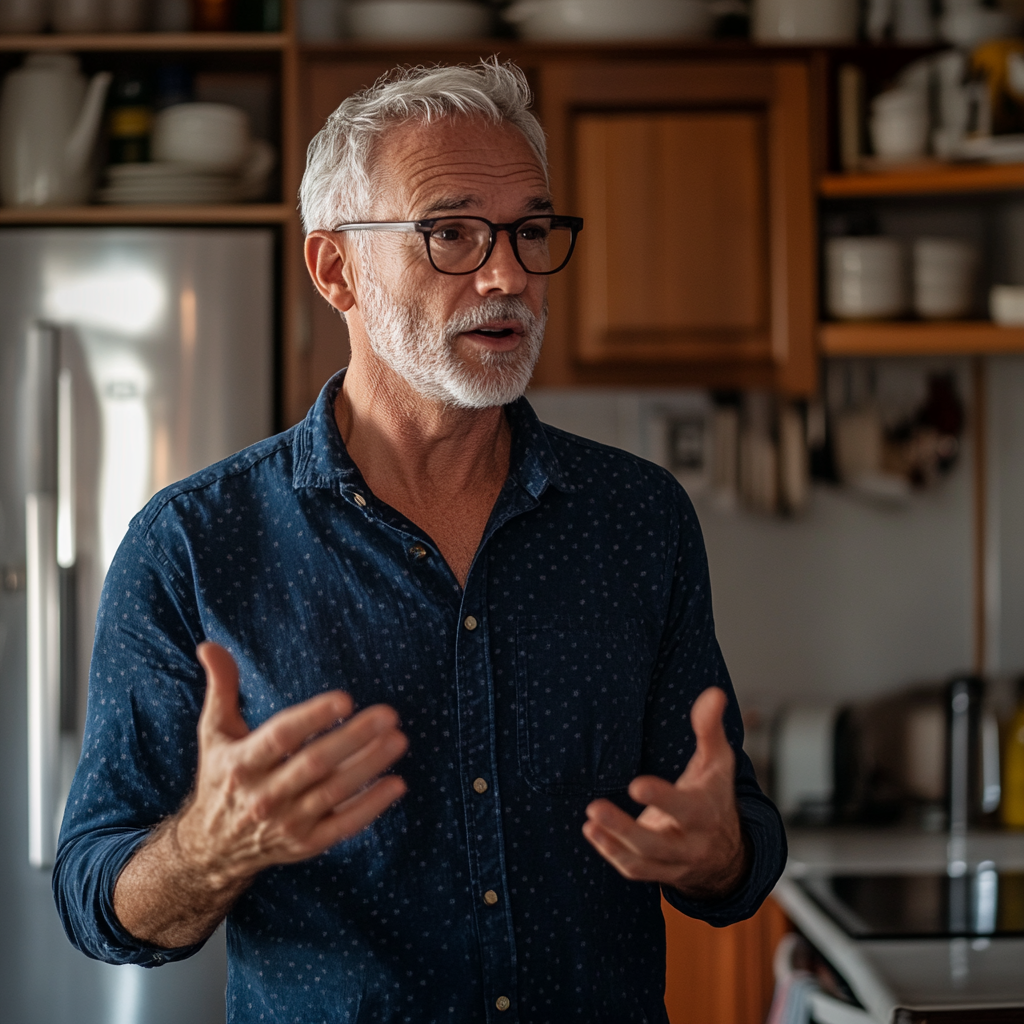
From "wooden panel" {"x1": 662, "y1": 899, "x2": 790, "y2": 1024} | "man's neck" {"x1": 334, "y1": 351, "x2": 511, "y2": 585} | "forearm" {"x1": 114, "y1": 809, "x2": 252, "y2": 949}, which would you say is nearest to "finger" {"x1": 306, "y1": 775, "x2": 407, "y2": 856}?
"forearm" {"x1": 114, "y1": 809, "x2": 252, "y2": 949}

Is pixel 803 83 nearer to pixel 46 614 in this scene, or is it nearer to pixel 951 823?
pixel 951 823

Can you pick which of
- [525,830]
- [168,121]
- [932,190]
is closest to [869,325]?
[932,190]

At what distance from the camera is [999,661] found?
2725 millimetres

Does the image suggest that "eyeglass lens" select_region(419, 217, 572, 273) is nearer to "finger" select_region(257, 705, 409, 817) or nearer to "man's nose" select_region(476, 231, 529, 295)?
"man's nose" select_region(476, 231, 529, 295)

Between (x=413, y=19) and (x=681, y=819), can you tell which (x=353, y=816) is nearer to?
(x=681, y=819)

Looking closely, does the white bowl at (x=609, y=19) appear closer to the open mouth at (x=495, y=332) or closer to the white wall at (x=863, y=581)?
the white wall at (x=863, y=581)

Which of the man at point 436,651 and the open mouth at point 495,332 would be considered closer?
the man at point 436,651

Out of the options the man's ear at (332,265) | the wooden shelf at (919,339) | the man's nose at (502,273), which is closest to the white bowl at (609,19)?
the wooden shelf at (919,339)

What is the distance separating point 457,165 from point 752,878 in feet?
2.28

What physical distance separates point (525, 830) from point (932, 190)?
71.5 inches

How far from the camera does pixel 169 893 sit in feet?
2.96

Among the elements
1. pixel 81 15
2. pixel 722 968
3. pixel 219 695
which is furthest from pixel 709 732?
pixel 81 15

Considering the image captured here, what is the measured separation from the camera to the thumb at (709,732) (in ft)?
2.84

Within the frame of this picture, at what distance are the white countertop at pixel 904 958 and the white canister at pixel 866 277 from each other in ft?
3.46
